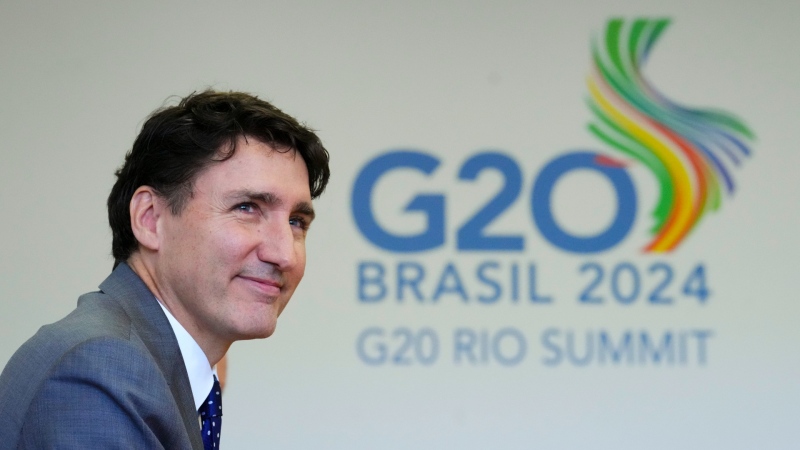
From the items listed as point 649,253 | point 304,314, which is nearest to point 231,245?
point 304,314

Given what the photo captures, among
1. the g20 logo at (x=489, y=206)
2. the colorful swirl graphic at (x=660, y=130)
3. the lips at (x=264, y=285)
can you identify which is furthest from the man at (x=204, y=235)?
the colorful swirl graphic at (x=660, y=130)

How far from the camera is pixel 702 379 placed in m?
4.29

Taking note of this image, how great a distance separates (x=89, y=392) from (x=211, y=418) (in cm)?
41

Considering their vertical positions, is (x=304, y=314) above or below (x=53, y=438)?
above

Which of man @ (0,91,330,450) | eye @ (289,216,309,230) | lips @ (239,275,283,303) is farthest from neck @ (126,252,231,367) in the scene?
eye @ (289,216,309,230)

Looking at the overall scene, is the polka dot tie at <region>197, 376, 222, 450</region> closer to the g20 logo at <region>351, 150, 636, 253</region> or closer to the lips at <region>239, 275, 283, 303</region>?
the lips at <region>239, 275, 283, 303</region>

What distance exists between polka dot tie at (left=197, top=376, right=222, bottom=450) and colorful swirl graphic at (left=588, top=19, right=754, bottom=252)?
2.90 meters

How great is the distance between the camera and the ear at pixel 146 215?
1.72 m

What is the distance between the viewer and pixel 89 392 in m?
1.30

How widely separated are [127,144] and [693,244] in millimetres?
2252

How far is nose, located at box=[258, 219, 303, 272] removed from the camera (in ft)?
5.48

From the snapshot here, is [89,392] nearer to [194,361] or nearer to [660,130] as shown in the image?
[194,361]

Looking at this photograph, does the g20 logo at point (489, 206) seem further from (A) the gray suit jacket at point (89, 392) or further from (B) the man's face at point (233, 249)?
(A) the gray suit jacket at point (89, 392)

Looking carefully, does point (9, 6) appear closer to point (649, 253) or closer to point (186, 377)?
point (649, 253)
